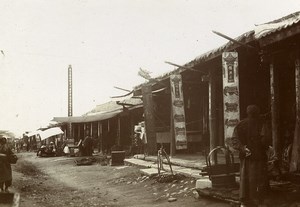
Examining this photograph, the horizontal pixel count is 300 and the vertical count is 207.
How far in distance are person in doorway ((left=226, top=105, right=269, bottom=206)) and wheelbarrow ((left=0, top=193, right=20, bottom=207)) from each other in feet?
22.1

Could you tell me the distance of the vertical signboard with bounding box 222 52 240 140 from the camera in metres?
11.2

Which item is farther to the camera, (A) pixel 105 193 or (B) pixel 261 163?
(A) pixel 105 193

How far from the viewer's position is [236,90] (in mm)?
11227

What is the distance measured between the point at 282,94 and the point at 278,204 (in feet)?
13.1

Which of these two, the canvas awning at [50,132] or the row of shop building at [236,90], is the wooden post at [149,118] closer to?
the row of shop building at [236,90]

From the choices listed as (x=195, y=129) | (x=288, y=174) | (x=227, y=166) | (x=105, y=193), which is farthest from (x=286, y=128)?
(x=195, y=129)

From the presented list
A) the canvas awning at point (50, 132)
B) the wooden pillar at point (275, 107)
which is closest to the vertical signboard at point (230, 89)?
the wooden pillar at point (275, 107)

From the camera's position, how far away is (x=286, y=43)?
9.85 metres

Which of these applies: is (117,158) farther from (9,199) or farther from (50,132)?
(50,132)

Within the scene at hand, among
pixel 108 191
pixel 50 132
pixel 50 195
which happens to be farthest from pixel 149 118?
pixel 50 132

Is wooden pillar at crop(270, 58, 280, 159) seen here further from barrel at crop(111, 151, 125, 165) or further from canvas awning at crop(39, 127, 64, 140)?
canvas awning at crop(39, 127, 64, 140)

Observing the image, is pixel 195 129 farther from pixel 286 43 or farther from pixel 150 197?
pixel 286 43

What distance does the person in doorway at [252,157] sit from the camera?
24.9 feet

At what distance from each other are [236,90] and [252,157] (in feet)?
12.7
